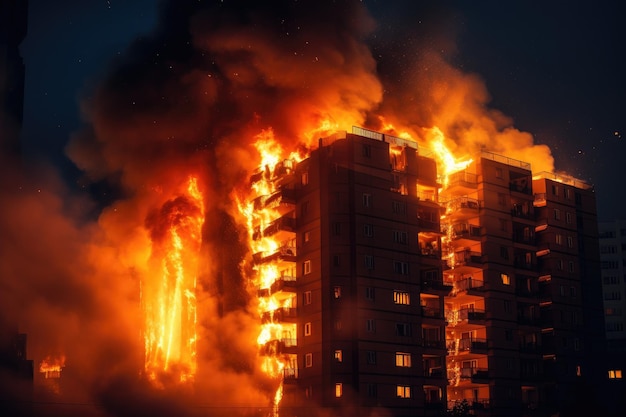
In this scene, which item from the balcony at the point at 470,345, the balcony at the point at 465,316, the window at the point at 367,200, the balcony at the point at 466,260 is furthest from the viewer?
the balcony at the point at 466,260

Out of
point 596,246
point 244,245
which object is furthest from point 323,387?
point 596,246

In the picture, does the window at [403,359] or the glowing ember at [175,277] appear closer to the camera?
the window at [403,359]

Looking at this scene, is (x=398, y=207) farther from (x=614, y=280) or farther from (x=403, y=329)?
(x=614, y=280)

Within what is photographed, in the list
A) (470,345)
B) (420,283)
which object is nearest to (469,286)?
(470,345)

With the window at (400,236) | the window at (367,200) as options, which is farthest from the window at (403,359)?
the window at (367,200)

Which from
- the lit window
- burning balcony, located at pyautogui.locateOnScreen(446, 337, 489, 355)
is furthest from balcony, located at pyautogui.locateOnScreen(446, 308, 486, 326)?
the lit window

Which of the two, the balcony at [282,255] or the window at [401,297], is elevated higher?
the balcony at [282,255]

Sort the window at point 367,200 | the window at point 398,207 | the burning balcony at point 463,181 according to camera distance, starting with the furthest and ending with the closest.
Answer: the burning balcony at point 463,181, the window at point 398,207, the window at point 367,200

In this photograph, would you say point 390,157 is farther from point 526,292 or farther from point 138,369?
point 138,369

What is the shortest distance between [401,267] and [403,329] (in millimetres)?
6175

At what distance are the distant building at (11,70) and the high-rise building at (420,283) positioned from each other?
3140cm

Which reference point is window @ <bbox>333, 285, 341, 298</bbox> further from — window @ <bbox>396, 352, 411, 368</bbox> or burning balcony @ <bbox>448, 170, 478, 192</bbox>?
burning balcony @ <bbox>448, 170, 478, 192</bbox>

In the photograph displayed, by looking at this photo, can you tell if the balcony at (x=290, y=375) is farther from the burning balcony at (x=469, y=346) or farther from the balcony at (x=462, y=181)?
the balcony at (x=462, y=181)

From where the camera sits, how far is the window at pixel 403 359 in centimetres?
8894
